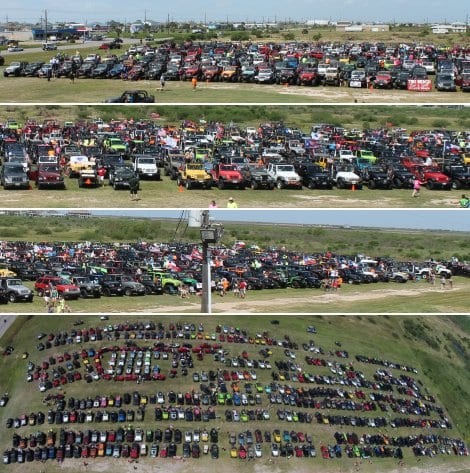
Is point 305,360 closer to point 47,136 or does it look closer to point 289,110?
point 289,110

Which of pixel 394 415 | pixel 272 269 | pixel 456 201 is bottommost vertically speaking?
pixel 394 415

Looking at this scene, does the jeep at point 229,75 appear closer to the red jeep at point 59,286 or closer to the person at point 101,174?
the person at point 101,174

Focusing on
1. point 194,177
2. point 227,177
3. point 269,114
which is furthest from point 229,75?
point 194,177

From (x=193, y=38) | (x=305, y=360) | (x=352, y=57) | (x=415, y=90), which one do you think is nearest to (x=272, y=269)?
(x=305, y=360)

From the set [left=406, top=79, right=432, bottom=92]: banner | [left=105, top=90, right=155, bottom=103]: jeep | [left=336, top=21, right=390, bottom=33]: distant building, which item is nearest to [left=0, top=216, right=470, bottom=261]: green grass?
[left=105, top=90, right=155, bottom=103]: jeep

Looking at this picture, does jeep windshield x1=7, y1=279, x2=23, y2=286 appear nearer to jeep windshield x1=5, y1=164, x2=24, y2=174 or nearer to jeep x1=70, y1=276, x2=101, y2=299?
jeep x1=70, y1=276, x2=101, y2=299

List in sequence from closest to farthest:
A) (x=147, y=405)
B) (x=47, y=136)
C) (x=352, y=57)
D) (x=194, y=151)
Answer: (x=147, y=405)
(x=194, y=151)
(x=47, y=136)
(x=352, y=57)

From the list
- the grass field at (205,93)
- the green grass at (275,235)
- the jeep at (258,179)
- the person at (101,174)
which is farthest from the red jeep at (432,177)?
the person at (101,174)
